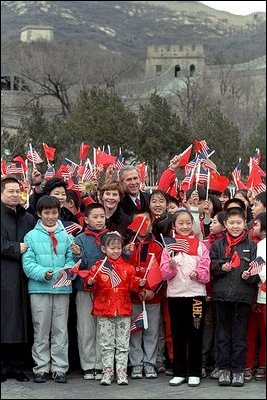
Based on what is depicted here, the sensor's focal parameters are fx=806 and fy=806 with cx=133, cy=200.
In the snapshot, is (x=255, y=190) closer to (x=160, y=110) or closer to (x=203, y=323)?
(x=203, y=323)

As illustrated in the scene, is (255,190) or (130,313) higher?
(255,190)

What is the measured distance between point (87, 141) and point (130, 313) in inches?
863

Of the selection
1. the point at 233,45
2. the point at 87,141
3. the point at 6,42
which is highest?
the point at 233,45

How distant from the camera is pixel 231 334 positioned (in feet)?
23.3

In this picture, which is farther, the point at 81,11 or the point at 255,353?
the point at 81,11

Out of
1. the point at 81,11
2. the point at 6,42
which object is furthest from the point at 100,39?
the point at 81,11

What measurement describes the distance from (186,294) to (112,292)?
0.64m

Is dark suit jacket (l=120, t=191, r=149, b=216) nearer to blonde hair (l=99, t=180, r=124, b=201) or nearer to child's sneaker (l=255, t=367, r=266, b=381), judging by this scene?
blonde hair (l=99, t=180, r=124, b=201)

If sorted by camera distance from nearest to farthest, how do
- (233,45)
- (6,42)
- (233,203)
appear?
1. (233,203)
2. (6,42)
3. (233,45)

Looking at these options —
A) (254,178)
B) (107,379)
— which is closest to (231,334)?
(107,379)

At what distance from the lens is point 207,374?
24.0 ft

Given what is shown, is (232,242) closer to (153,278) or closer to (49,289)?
(153,278)

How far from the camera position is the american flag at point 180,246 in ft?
22.9

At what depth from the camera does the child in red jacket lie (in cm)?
693
